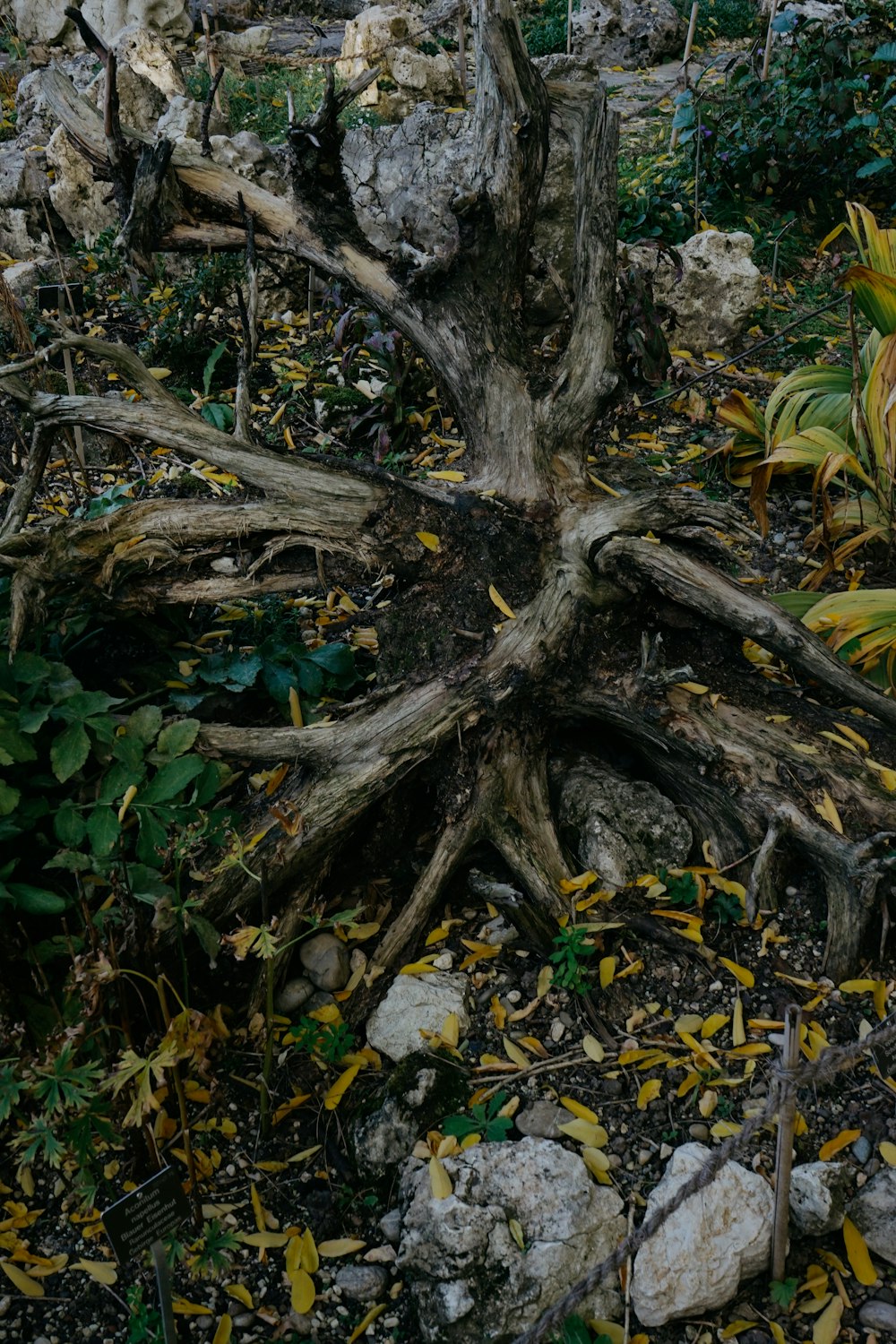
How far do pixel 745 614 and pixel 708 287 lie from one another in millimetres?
2786

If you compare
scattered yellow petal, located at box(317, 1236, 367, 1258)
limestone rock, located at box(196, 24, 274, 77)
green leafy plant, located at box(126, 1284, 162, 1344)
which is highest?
limestone rock, located at box(196, 24, 274, 77)

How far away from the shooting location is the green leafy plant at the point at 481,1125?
Result: 2.30m

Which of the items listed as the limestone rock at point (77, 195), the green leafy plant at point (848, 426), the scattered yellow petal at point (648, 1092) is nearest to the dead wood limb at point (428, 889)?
the scattered yellow petal at point (648, 1092)

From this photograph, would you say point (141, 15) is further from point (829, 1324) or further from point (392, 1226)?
point (829, 1324)

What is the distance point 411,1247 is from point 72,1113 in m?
0.74

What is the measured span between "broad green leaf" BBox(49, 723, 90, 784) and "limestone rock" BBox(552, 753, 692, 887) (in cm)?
128

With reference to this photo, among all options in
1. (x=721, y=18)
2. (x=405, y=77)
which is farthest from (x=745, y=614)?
(x=721, y=18)

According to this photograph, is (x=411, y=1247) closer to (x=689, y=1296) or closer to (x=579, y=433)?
(x=689, y=1296)

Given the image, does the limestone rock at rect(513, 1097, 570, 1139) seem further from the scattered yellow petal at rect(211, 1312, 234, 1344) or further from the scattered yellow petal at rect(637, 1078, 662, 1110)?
the scattered yellow petal at rect(211, 1312, 234, 1344)

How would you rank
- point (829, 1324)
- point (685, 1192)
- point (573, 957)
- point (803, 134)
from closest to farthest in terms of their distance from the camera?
1. point (685, 1192)
2. point (829, 1324)
3. point (573, 957)
4. point (803, 134)

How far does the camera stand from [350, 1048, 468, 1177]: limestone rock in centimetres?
230

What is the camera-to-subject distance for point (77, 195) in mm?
5898

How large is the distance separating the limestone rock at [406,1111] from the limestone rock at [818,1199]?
73 cm

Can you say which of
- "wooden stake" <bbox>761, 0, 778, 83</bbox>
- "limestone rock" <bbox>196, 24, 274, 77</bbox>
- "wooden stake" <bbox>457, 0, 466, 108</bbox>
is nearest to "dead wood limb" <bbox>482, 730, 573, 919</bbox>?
"wooden stake" <bbox>761, 0, 778, 83</bbox>
